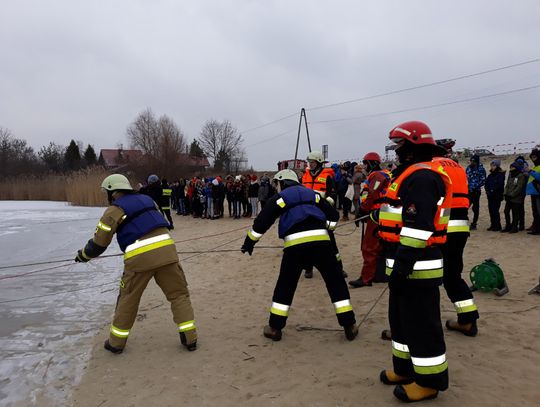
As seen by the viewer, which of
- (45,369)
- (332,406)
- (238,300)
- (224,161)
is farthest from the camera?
(224,161)

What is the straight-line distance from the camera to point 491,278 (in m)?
5.36

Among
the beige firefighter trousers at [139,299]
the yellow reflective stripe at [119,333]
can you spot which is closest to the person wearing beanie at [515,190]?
the beige firefighter trousers at [139,299]

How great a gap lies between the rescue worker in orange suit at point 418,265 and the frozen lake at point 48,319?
2.78m

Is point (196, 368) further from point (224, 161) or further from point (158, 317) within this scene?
point (224, 161)

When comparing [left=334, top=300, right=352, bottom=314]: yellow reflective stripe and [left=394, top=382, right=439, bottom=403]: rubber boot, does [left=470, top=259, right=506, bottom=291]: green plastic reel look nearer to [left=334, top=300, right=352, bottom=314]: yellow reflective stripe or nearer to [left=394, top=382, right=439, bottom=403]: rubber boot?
[left=334, top=300, right=352, bottom=314]: yellow reflective stripe

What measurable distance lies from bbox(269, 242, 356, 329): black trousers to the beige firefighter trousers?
3.03 feet

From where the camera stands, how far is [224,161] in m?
61.8

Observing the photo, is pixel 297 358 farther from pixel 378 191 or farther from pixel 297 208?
pixel 378 191

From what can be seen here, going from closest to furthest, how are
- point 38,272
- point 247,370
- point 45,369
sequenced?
point 247,370, point 45,369, point 38,272

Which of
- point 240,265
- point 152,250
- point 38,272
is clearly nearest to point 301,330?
point 152,250

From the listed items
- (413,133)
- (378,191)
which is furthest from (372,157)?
(413,133)

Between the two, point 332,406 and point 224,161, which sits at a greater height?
point 224,161

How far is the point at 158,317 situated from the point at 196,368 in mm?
1731

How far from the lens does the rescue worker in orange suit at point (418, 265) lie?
2.76 metres
